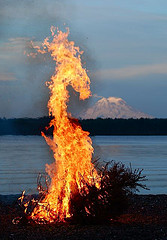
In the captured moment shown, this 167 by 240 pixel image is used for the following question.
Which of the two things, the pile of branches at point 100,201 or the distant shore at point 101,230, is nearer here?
the distant shore at point 101,230

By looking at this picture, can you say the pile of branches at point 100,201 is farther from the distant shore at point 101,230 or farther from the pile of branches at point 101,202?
the distant shore at point 101,230

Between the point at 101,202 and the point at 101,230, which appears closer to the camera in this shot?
the point at 101,230

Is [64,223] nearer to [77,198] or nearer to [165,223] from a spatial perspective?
[77,198]

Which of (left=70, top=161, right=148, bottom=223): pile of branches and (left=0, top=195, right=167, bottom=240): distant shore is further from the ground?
(left=70, top=161, right=148, bottom=223): pile of branches

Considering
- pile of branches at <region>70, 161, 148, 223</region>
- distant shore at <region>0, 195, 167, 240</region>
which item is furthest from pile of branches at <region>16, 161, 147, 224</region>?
distant shore at <region>0, 195, 167, 240</region>

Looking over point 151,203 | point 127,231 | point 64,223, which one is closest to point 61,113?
point 64,223

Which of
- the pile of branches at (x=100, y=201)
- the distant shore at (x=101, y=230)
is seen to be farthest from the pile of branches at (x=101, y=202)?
the distant shore at (x=101, y=230)

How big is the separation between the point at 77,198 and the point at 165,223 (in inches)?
75.7

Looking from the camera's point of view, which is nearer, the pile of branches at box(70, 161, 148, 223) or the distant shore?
the distant shore

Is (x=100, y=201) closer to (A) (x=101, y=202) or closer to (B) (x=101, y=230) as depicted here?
(A) (x=101, y=202)

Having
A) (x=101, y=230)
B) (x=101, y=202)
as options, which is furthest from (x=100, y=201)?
(x=101, y=230)

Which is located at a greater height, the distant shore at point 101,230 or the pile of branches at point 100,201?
the pile of branches at point 100,201

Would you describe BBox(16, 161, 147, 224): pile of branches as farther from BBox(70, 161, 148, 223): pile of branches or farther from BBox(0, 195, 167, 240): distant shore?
BBox(0, 195, 167, 240): distant shore

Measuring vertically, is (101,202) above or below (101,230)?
above
